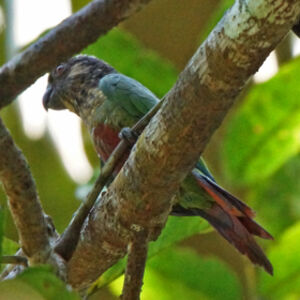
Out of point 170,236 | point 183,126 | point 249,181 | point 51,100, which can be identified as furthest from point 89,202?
point 51,100

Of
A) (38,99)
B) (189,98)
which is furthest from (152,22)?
(189,98)

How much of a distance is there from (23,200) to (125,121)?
0.67m

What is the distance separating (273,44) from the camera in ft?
4.40

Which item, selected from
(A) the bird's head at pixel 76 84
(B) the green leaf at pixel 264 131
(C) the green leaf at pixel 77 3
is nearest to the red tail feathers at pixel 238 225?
(B) the green leaf at pixel 264 131

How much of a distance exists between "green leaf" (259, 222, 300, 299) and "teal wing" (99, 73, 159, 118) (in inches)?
21.5

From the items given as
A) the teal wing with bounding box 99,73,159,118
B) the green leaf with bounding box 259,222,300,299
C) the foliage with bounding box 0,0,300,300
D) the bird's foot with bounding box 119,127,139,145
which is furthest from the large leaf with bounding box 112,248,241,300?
the bird's foot with bounding box 119,127,139,145

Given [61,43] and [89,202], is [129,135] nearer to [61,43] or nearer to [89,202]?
[89,202]

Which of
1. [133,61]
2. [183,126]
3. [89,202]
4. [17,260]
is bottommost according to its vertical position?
[17,260]

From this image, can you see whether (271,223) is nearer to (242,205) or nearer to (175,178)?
(242,205)

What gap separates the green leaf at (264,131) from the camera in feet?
7.95

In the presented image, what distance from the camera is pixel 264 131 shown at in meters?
2.47

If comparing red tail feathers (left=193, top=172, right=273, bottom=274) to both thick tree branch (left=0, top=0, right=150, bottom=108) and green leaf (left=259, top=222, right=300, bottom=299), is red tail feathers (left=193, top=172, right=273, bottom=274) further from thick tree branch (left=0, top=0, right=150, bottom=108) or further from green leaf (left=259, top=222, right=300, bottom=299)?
thick tree branch (left=0, top=0, right=150, bottom=108)

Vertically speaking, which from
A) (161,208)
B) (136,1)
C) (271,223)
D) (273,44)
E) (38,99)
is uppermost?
(273,44)

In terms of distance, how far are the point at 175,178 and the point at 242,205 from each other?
1.78 ft
